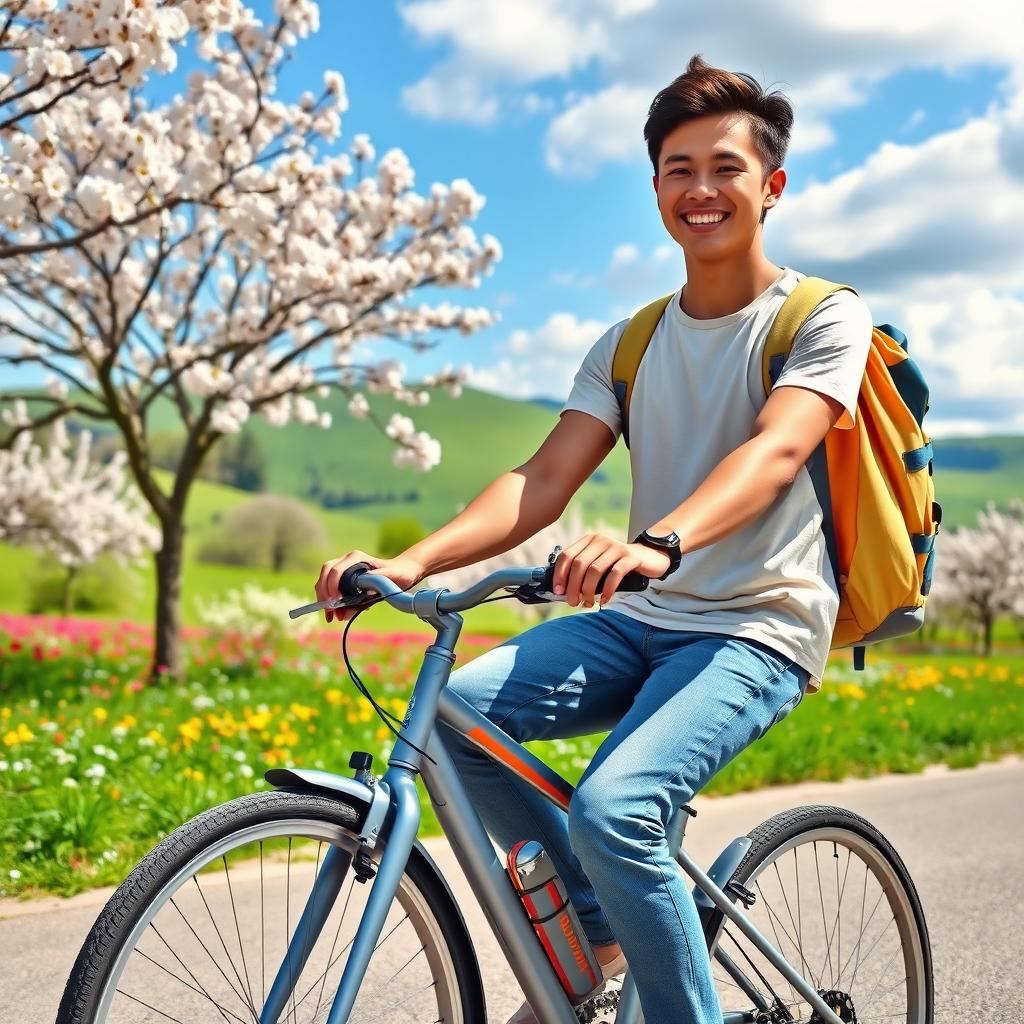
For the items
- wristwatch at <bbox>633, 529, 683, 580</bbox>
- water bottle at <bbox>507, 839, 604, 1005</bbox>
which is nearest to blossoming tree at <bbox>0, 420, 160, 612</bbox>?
water bottle at <bbox>507, 839, 604, 1005</bbox>

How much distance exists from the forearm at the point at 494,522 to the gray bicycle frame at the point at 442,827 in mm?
253

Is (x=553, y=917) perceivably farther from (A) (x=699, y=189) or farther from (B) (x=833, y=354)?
(A) (x=699, y=189)

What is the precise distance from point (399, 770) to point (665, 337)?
1.15 metres

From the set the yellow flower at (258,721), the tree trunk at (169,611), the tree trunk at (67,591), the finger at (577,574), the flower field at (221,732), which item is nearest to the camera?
the finger at (577,574)

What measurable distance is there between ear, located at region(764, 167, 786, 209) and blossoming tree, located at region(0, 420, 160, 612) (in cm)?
1272

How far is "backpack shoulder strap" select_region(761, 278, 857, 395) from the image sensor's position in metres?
2.47

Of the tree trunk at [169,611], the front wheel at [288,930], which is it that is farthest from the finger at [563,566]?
the tree trunk at [169,611]

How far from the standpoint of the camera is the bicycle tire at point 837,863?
2561 mm

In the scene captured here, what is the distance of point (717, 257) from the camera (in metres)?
2.56

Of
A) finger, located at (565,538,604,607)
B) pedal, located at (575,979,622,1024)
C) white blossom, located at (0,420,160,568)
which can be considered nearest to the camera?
finger, located at (565,538,604,607)

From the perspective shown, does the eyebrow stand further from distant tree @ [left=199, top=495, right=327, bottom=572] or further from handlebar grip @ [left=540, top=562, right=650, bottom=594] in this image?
distant tree @ [left=199, top=495, right=327, bottom=572]

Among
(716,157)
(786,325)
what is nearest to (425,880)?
(786,325)

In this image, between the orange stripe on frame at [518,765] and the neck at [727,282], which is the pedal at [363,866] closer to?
the orange stripe on frame at [518,765]

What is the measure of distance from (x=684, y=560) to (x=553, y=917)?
Answer: 77 centimetres
